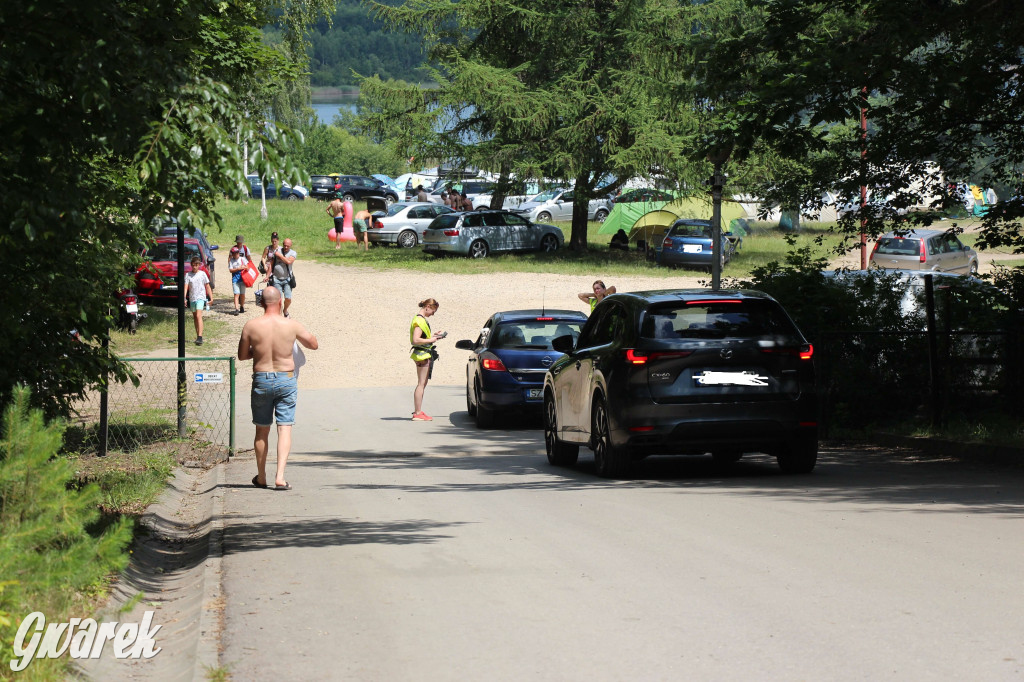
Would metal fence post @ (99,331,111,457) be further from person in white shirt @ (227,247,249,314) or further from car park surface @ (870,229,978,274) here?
car park surface @ (870,229,978,274)

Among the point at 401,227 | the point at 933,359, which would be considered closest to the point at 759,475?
the point at 933,359

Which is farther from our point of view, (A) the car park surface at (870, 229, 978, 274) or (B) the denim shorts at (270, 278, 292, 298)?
(A) the car park surface at (870, 229, 978, 274)

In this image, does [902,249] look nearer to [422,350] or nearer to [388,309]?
[388,309]

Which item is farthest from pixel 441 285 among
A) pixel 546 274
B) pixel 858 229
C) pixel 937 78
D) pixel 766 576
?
pixel 766 576

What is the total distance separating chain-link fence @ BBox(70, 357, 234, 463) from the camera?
49.7 ft

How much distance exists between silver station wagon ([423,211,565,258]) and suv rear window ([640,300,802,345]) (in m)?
33.4

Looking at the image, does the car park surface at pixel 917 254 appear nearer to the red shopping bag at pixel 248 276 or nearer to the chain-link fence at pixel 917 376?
the red shopping bag at pixel 248 276

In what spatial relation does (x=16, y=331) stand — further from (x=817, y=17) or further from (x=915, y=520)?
(x=817, y=17)

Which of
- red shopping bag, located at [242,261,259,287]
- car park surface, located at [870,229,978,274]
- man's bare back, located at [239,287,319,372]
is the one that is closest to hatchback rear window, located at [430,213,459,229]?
red shopping bag, located at [242,261,259,287]

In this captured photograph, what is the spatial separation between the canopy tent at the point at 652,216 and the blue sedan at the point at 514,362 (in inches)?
1202

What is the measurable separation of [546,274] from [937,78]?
1065 inches

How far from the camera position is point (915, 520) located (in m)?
9.12

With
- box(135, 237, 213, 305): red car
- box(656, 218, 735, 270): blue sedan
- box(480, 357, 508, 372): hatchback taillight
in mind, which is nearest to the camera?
box(480, 357, 508, 372): hatchback taillight

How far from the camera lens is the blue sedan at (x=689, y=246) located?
140 feet
